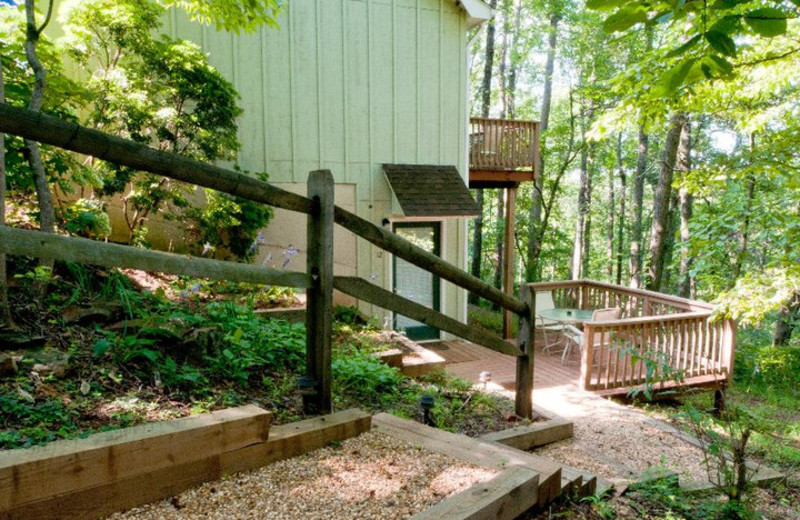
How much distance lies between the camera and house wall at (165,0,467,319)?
8.31 metres

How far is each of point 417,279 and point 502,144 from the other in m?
3.27

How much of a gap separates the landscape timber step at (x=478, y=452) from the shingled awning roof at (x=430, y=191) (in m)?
5.69

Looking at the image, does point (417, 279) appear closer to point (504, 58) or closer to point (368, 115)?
point (368, 115)

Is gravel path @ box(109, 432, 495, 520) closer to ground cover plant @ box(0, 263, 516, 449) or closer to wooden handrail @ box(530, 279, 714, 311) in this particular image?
ground cover plant @ box(0, 263, 516, 449)

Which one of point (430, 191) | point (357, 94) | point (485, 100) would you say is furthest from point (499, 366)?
point (485, 100)

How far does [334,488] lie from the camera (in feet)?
6.73

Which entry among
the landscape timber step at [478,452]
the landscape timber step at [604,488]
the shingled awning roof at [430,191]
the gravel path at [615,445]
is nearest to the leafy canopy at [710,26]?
the landscape timber step at [478,452]

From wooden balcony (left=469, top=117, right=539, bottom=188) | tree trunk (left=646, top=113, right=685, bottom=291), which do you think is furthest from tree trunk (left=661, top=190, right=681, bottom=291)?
wooden balcony (left=469, top=117, right=539, bottom=188)

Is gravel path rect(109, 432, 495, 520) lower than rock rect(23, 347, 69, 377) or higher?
lower

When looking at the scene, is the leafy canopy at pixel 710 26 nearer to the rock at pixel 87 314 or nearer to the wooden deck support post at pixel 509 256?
the rock at pixel 87 314

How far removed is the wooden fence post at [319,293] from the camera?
2557 mm

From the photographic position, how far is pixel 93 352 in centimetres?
296

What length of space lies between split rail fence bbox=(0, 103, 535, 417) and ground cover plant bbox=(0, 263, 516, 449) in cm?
54

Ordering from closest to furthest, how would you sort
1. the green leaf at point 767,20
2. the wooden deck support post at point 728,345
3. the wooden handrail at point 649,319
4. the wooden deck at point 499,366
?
the green leaf at point 767,20 < the wooden handrail at point 649,319 < the wooden deck at point 499,366 < the wooden deck support post at point 728,345
